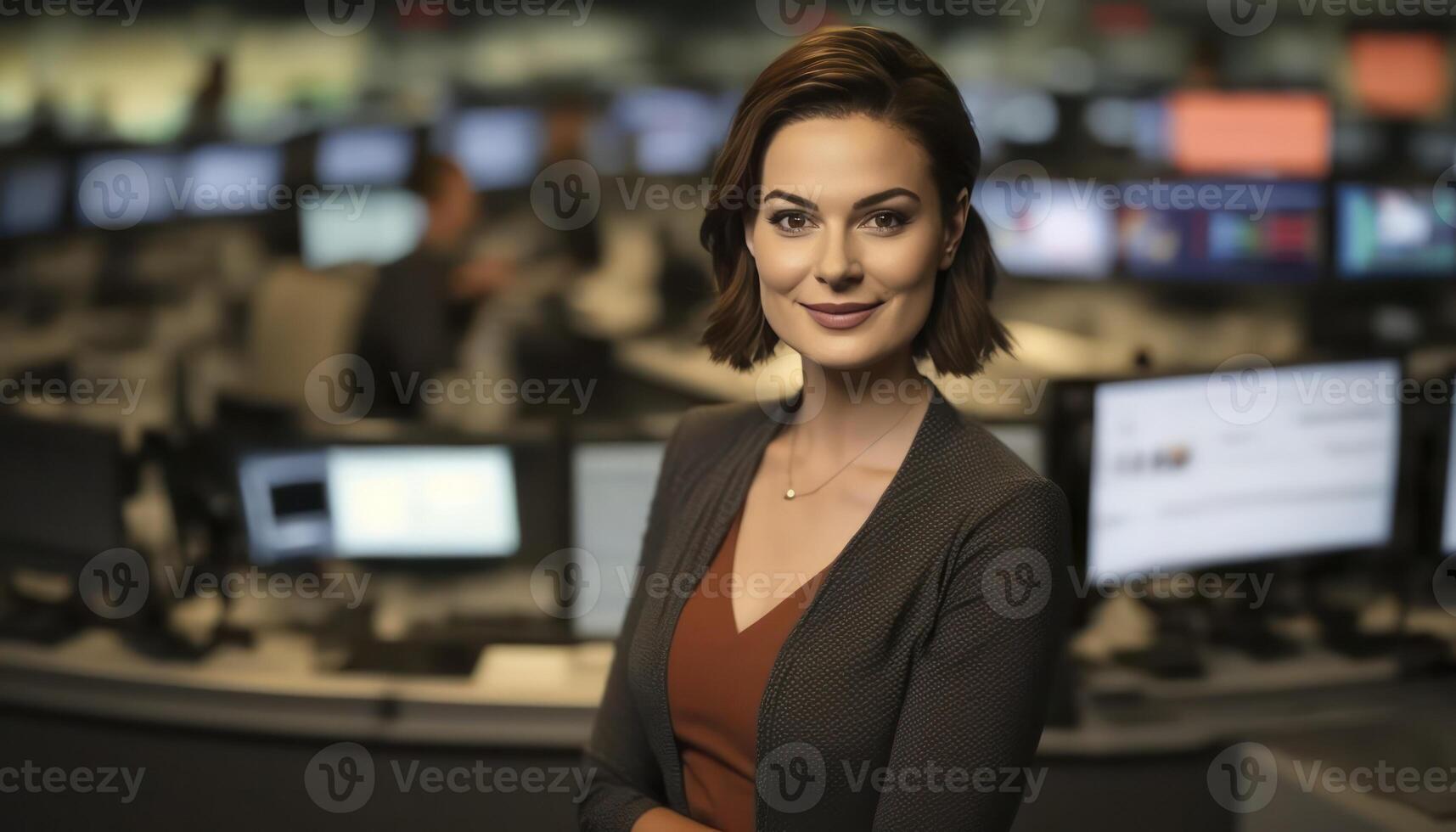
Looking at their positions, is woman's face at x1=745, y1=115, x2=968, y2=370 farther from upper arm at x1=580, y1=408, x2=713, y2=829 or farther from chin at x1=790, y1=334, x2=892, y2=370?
upper arm at x1=580, y1=408, x2=713, y2=829

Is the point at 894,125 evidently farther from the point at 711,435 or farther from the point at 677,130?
the point at 677,130

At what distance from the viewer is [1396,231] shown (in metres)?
4.75

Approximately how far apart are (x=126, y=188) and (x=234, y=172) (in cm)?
57

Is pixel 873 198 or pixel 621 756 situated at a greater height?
pixel 873 198

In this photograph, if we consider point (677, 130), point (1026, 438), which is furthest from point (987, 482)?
point (677, 130)

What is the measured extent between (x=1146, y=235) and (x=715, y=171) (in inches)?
179

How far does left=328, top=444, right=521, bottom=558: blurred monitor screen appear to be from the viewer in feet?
9.30

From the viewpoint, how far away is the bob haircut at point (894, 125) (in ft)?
4.35

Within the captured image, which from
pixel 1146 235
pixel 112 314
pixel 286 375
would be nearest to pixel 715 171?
pixel 286 375

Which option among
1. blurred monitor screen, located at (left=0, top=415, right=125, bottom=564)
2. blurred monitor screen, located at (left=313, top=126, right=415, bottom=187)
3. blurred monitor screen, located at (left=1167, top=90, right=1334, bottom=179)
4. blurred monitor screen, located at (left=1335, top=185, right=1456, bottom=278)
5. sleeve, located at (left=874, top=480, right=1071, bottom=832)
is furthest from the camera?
blurred monitor screen, located at (left=313, top=126, right=415, bottom=187)

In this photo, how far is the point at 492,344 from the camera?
4.91 m

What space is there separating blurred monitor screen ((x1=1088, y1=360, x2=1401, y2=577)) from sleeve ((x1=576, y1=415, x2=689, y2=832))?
1334 mm

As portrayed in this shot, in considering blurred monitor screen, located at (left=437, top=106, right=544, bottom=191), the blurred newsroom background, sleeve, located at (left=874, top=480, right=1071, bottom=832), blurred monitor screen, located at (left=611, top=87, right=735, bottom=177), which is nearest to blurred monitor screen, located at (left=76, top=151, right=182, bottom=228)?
the blurred newsroom background

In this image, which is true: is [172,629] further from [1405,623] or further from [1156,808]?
[1405,623]
